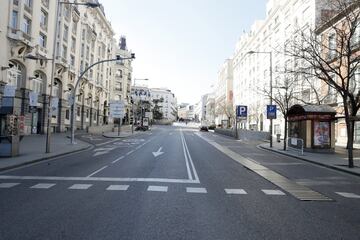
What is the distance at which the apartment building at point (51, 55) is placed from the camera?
115 feet

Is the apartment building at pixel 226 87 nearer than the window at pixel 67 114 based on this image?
No

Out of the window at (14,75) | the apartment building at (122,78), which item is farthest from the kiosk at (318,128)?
the apartment building at (122,78)

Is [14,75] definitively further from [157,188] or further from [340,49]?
[157,188]

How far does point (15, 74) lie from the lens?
37062 millimetres

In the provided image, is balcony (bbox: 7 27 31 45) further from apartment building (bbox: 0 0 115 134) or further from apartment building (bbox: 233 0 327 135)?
apartment building (bbox: 233 0 327 135)

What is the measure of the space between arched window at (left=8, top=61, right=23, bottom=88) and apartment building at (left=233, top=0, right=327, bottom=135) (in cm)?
2294

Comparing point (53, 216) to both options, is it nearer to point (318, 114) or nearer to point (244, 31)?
point (318, 114)

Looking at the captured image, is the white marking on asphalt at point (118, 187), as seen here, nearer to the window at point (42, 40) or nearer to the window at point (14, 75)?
the window at point (14, 75)

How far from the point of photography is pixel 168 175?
530 inches

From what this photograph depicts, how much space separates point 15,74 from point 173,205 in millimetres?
33178

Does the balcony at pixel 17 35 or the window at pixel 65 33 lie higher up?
the window at pixel 65 33

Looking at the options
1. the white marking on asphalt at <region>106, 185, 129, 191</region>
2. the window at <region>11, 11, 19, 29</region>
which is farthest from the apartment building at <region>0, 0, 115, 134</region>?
the white marking on asphalt at <region>106, 185, 129, 191</region>

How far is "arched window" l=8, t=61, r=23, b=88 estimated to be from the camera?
35781 mm

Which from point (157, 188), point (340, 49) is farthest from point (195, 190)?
point (340, 49)
